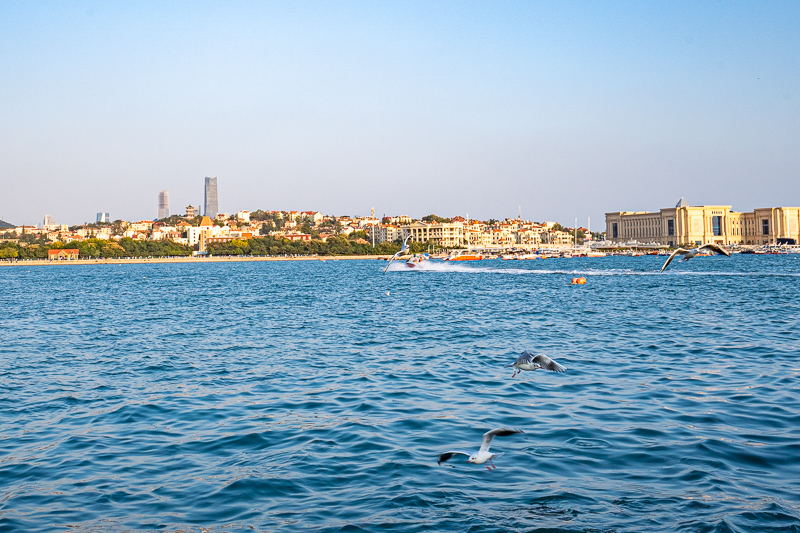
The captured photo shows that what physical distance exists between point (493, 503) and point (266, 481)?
2246 mm

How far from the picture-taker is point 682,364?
13.4 m

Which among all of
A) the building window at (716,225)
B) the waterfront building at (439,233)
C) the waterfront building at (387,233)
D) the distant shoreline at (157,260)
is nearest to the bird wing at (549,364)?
the distant shoreline at (157,260)

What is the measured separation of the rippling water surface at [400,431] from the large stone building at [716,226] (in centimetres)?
16515

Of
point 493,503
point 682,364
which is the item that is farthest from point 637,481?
point 682,364

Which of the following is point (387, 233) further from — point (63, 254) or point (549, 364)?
point (549, 364)

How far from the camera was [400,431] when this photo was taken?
29.2 feet

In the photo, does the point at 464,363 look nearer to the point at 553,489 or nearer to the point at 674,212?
the point at 553,489

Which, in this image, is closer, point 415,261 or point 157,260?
point 415,261

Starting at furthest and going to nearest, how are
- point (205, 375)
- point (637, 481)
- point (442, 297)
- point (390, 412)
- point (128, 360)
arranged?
point (442, 297)
point (128, 360)
point (205, 375)
point (390, 412)
point (637, 481)

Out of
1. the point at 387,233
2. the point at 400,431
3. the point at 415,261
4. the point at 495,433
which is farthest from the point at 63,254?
the point at 495,433

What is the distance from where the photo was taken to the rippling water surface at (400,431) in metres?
6.28

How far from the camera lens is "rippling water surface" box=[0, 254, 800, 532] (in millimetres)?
6281

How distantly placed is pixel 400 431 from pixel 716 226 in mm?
186358

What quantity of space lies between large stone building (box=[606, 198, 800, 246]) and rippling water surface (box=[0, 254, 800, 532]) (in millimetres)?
165148
